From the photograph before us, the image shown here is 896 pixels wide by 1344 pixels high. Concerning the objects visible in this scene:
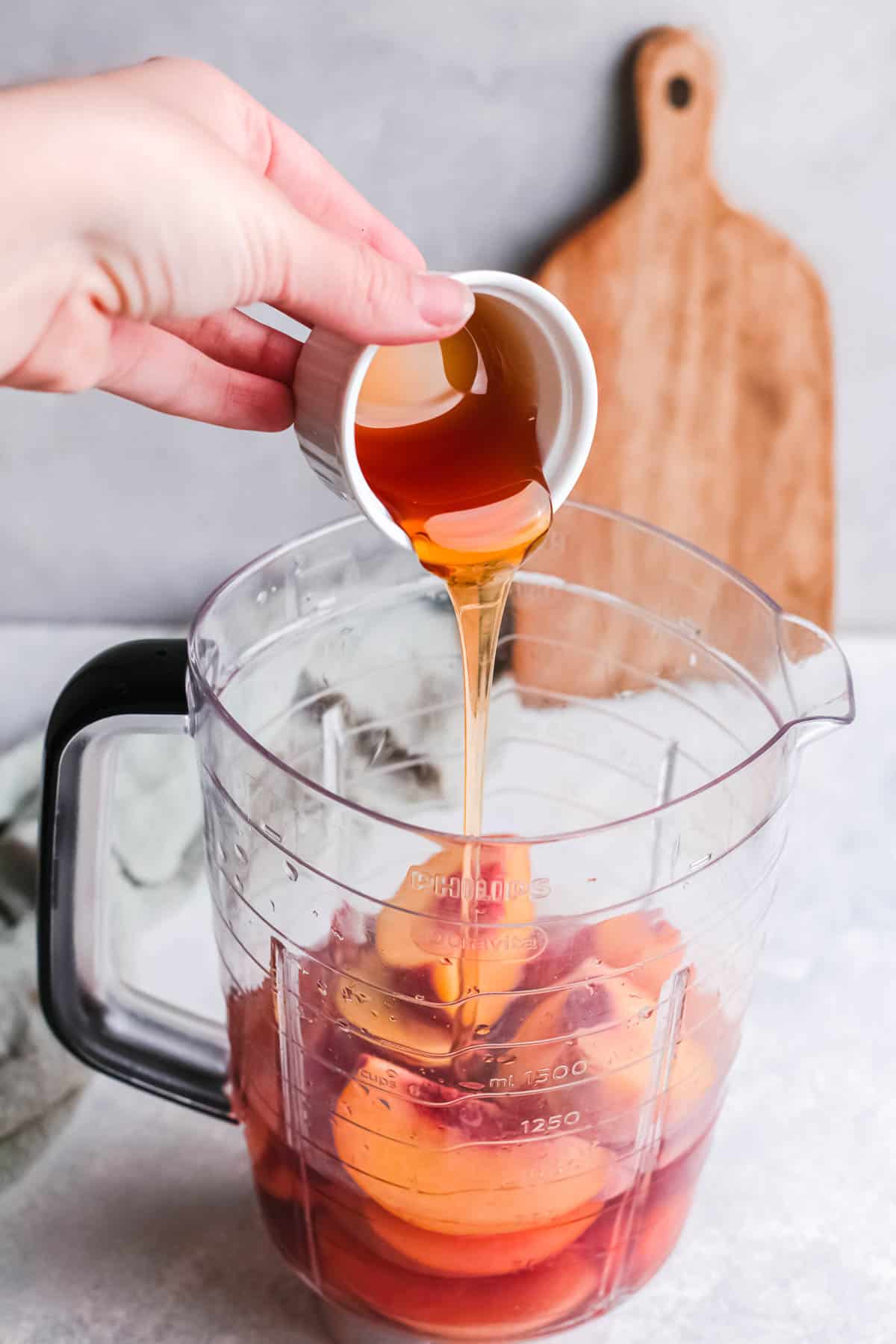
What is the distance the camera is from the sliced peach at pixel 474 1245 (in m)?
0.64

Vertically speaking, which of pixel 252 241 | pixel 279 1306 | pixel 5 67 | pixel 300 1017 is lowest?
pixel 279 1306

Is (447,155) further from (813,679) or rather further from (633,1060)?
(633,1060)

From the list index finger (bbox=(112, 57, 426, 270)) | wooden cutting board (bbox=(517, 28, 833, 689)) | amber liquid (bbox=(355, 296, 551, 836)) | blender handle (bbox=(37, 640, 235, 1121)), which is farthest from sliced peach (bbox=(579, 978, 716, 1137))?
wooden cutting board (bbox=(517, 28, 833, 689))

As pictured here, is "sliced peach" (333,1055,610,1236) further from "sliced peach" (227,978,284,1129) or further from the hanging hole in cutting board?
the hanging hole in cutting board

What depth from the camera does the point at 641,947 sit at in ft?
1.99

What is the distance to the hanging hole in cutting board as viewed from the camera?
112 cm

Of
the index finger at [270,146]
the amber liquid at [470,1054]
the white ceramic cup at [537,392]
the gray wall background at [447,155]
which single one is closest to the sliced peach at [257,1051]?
the amber liquid at [470,1054]

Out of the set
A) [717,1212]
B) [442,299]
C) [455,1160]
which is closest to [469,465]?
[442,299]

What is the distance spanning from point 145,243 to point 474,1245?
484 millimetres

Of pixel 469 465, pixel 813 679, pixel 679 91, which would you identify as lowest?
pixel 813 679

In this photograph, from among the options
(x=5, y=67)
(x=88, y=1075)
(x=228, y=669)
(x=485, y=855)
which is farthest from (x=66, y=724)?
(x=5, y=67)

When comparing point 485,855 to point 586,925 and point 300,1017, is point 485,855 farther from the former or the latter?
point 300,1017

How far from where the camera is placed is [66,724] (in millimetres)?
660

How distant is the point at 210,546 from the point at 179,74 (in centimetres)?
70
